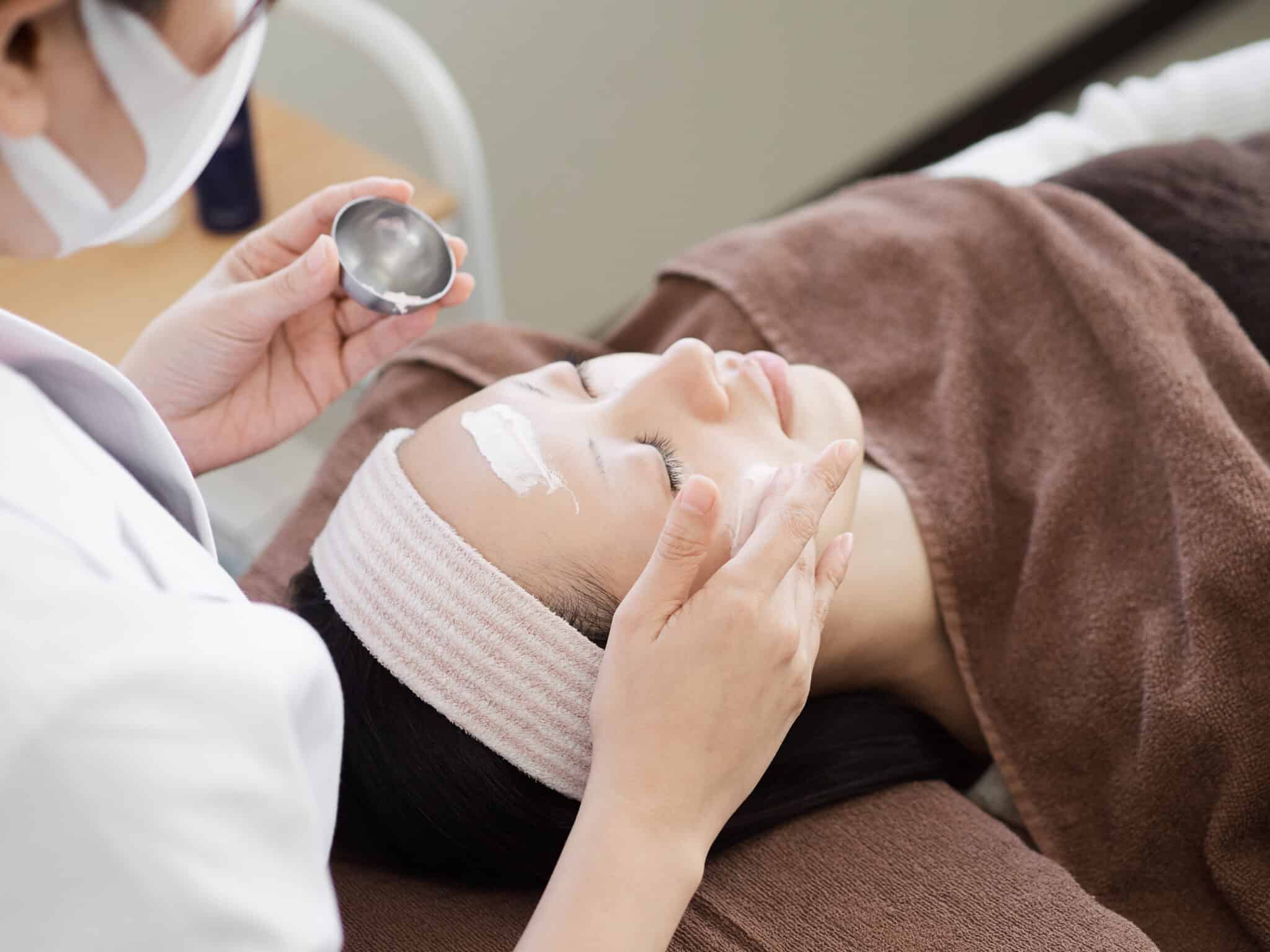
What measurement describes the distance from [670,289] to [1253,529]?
0.66 m

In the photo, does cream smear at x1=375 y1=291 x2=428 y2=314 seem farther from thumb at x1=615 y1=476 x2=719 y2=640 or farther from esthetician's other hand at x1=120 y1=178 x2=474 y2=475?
thumb at x1=615 y1=476 x2=719 y2=640

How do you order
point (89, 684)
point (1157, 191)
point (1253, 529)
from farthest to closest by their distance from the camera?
1. point (1157, 191)
2. point (1253, 529)
3. point (89, 684)

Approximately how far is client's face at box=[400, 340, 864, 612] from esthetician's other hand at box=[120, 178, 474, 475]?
15 cm

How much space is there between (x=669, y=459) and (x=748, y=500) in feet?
0.23

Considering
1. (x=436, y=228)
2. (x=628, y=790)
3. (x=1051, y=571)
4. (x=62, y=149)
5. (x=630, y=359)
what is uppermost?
(x=62, y=149)

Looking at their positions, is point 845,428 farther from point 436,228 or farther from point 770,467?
point 436,228

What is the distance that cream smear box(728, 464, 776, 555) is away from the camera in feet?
2.80

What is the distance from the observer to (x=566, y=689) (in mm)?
824

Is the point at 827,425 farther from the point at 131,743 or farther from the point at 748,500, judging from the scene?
the point at 131,743

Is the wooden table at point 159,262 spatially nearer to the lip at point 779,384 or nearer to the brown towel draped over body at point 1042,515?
the brown towel draped over body at point 1042,515

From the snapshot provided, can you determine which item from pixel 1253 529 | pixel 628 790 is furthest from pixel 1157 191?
pixel 628 790

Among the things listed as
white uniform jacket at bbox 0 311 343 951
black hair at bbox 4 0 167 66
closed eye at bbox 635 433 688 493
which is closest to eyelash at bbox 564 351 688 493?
closed eye at bbox 635 433 688 493

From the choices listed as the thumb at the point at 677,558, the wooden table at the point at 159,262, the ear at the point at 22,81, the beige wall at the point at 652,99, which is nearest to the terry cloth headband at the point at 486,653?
the thumb at the point at 677,558

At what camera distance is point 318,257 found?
36.4 inches
